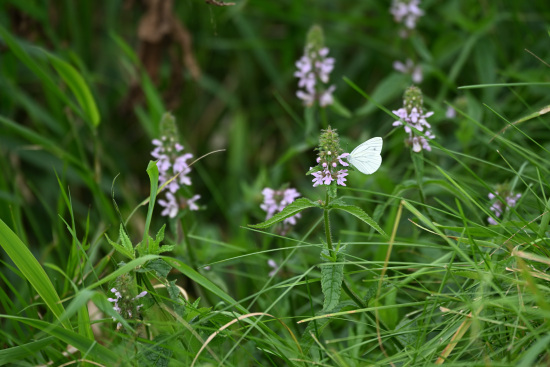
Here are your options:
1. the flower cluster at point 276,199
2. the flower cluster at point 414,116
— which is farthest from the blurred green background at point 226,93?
the flower cluster at point 414,116

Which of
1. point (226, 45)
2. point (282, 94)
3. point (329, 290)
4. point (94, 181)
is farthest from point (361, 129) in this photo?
point (329, 290)

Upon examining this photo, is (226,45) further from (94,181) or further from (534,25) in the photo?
(534,25)

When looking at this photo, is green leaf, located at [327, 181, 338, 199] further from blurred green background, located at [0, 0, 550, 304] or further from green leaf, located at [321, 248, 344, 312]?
blurred green background, located at [0, 0, 550, 304]

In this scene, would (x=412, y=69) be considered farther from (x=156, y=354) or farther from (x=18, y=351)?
(x=18, y=351)

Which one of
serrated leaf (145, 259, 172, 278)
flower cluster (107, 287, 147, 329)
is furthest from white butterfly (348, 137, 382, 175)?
flower cluster (107, 287, 147, 329)

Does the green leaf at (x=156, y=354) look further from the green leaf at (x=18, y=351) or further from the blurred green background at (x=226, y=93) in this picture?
the blurred green background at (x=226, y=93)
